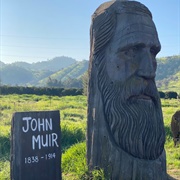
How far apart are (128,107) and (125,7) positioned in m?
1.38

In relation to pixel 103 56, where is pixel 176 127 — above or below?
below

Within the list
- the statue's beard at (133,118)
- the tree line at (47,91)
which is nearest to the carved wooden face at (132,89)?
the statue's beard at (133,118)

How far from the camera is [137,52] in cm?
436

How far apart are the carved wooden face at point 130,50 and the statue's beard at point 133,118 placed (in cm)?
12

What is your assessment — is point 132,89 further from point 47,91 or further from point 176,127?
point 47,91

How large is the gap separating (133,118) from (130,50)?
92 cm

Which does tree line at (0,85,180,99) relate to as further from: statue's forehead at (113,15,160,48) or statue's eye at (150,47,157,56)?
statue's forehead at (113,15,160,48)

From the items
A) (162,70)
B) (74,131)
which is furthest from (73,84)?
(74,131)

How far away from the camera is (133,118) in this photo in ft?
13.9

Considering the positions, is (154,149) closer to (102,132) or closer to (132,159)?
(132,159)

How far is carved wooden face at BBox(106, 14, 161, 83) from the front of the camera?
4.27 meters

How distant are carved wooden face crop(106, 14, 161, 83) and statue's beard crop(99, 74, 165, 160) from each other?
121 millimetres

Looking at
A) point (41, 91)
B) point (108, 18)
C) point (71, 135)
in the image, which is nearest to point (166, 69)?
point (41, 91)

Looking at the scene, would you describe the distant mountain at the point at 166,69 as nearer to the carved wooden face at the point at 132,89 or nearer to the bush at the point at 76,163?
the bush at the point at 76,163
